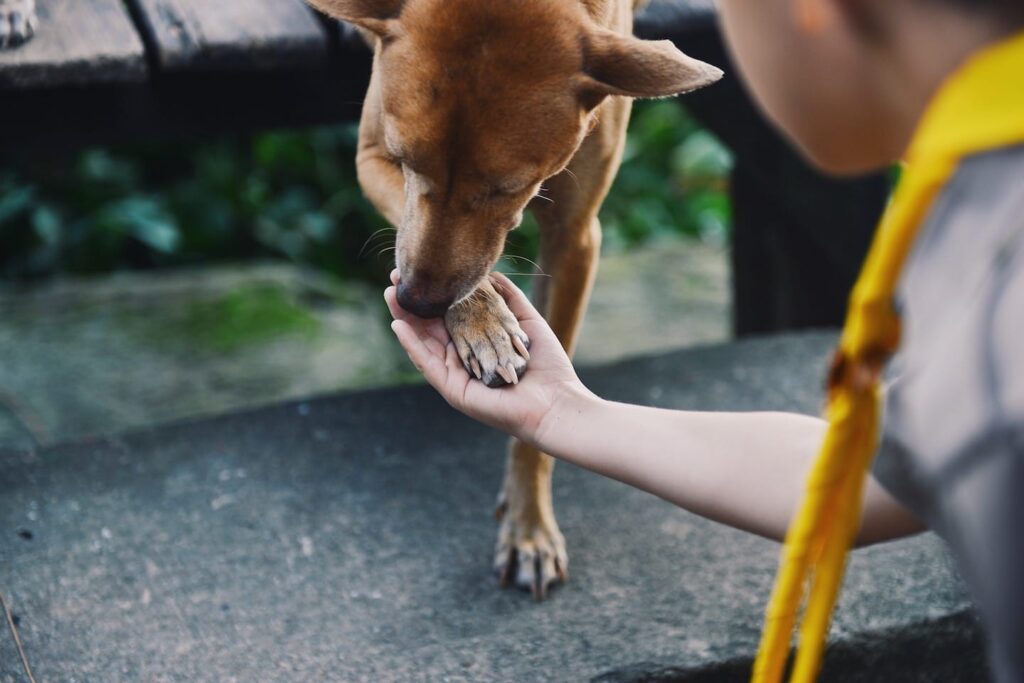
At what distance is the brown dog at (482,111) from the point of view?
1884 millimetres

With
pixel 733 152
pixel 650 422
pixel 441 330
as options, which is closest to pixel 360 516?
pixel 441 330

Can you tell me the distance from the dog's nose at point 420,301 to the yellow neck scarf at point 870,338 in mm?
873

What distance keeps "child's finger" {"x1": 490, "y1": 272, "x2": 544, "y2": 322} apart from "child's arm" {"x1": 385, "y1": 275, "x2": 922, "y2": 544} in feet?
0.69

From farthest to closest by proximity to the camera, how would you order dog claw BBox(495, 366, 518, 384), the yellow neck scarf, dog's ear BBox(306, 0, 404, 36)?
dog's ear BBox(306, 0, 404, 36)
dog claw BBox(495, 366, 518, 384)
the yellow neck scarf

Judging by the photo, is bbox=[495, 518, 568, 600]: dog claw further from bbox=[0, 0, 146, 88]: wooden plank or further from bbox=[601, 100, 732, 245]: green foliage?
bbox=[601, 100, 732, 245]: green foliage

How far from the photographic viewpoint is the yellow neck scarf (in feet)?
3.34

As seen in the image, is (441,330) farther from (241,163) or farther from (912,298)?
(241,163)

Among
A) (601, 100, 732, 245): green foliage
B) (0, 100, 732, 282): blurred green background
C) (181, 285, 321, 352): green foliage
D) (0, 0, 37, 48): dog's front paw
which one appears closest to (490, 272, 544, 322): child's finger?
(0, 0, 37, 48): dog's front paw

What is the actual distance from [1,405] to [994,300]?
3.80 m

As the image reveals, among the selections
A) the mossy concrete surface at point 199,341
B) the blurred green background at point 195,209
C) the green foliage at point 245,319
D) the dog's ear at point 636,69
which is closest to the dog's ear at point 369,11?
the dog's ear at point 636,69

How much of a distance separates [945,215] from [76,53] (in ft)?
6.75

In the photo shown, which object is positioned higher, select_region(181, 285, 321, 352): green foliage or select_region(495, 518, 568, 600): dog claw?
select_region(495, 518, 568, 600): dog claw

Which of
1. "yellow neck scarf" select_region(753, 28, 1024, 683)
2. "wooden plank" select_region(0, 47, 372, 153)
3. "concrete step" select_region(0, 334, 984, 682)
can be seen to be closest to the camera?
"yellow neck scarf" select_region(753, 28, 1024, 683)

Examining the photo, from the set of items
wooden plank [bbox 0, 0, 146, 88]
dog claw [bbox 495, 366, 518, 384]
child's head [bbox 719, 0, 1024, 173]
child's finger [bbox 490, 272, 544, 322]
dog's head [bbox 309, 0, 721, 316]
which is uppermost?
child's head [bbox 719, 0, 1024, 173]
